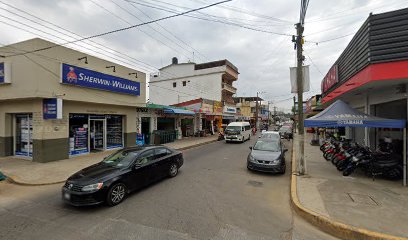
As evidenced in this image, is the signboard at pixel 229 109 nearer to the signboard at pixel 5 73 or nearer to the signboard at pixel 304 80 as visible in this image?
the signboard at pixel 304 80

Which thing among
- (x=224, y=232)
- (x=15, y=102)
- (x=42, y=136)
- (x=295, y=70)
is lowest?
(x=224, y=232)

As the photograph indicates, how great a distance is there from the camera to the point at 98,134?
13.6 m

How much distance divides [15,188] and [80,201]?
399 cm

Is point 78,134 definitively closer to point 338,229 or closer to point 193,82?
point 338,229

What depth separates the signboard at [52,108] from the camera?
995 centimetres

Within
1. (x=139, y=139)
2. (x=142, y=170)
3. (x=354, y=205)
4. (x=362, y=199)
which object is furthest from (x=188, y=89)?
(x=354, y=205)

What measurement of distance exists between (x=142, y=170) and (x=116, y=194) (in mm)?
1100

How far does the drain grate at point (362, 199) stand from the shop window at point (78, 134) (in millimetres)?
13523

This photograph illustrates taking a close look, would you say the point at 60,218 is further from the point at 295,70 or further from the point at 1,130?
the point at 1,130

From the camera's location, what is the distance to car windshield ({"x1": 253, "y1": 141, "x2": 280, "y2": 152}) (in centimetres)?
935

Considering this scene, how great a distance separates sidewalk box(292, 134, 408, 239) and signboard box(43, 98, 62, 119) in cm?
1108

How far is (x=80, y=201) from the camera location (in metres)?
4.98

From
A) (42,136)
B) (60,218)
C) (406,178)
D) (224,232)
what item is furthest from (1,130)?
(406,178)

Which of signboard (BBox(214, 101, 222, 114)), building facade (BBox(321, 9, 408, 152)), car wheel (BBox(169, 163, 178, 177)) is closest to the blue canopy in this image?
building facade (BBox(321, 9, 408, 152))
